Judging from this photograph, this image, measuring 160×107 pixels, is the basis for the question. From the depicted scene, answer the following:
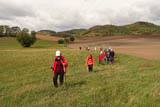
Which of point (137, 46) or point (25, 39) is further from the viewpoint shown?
point (25, 39)

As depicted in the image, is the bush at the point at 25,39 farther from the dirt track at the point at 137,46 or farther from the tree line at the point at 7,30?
the tree line at the point at 7,30

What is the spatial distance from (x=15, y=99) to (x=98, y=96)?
3.86m

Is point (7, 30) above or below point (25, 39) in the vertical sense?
above

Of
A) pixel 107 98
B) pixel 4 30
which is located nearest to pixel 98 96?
pixel 107 98

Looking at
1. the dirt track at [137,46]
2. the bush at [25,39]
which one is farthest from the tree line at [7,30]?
the dirt track at [137,46]

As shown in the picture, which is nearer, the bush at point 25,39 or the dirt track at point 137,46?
the dirt track at point 137,46

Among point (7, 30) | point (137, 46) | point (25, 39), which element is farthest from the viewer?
point (7, 30)

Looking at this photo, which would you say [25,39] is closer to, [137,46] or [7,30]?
[137,46]

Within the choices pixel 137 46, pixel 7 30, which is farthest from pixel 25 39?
pixel 7 30

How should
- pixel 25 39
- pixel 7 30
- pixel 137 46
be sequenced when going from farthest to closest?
pixel 7 30
pixel 25 39
pixel 137 46

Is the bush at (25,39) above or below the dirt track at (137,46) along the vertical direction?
above

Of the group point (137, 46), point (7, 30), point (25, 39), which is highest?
point (7, 30)

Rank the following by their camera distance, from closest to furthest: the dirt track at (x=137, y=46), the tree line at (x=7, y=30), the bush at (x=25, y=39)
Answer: the dirt track at (x=137, y=46), the bush at (x=25, y=39), the tree line at (x=7, y=30)

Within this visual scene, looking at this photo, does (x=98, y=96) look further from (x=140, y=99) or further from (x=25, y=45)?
(x=25, y=45)
